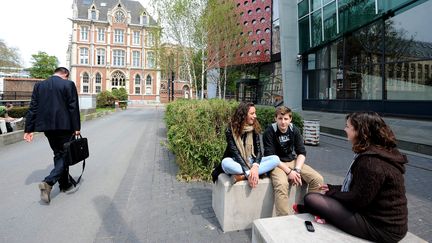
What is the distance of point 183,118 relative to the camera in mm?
5547

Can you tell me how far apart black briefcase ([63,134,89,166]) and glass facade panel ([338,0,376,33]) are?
50.0 feet

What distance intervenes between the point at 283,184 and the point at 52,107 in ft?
11.6

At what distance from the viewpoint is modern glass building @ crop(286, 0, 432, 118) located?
12742mm

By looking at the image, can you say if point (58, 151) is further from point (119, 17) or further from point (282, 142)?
point (119, 17)

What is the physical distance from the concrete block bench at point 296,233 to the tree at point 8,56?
73.4 metres

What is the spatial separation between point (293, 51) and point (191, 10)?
28.7ft

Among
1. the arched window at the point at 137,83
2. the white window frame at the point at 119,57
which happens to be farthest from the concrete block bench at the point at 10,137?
the white window frame at the point at 119,57

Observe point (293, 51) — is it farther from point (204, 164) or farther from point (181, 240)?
point (181, 240)

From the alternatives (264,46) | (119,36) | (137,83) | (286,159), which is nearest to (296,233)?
(286,159)

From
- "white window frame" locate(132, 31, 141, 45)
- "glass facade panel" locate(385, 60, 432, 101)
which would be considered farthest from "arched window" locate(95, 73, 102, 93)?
"glass facade panel" locate(385, 60, 432, 101)

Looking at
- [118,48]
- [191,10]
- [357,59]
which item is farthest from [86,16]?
[357,59]

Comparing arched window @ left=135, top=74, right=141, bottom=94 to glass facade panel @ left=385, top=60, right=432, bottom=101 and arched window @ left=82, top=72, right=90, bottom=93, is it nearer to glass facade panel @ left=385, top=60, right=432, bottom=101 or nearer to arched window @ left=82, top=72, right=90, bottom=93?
arched window @ left=82, top=72, right=90, bottom=93

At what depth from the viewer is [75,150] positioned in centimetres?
434

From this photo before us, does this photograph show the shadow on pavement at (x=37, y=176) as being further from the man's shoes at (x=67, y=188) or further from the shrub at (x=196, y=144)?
the shrub at (x=196, y=144)
